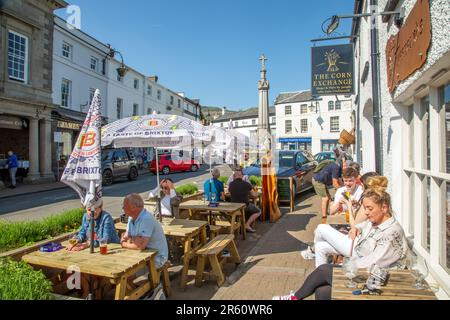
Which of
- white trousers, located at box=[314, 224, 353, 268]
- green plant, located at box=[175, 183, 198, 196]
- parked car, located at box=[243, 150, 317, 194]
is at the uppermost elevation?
parked car, located at box=[243, 150, 317, 194]

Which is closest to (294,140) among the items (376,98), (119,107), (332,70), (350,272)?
(119,107)

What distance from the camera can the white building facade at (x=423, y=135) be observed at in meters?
2.64

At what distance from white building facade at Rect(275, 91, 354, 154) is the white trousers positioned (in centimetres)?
3308

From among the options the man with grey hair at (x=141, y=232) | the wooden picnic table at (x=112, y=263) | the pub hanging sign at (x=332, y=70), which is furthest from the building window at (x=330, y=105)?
the wooden picnic table at (x=112, y=263)

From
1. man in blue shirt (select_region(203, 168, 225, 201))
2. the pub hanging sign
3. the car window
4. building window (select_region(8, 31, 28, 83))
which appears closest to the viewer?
man in blue shirt (select_region(203, 168, 225, 201))

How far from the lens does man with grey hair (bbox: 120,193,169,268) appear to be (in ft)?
11.6

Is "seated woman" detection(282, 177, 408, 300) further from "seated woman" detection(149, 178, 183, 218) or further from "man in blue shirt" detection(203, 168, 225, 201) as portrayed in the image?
"man in blue shirt" detection(203, 168, 225, 201)

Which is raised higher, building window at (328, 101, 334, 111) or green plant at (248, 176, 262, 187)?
building window at (328, 101, 334, 111)

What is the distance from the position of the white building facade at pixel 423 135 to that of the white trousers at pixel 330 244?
76 centimetres

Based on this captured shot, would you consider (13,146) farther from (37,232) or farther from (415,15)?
(415,15)

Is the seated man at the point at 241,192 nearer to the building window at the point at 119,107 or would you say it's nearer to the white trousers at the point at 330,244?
the white trousers at the point at 330,244

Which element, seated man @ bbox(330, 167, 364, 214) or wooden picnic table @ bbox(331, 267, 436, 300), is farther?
seated man @ bbox(330, 167, 364, 214)

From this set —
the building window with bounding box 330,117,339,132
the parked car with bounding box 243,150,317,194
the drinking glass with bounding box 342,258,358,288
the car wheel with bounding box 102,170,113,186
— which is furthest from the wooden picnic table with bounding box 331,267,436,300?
the building window with bounding box 330,117,339,132

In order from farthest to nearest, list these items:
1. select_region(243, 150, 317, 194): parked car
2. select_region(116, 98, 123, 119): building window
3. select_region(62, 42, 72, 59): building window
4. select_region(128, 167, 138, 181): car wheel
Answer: select_region(116, 98, 123, 119): building window < select_region(62, 42, 72, 59): building window < select_region(128, 167, 138, 181): car wheel < select_region(243, 150, 317, 194): parked car
